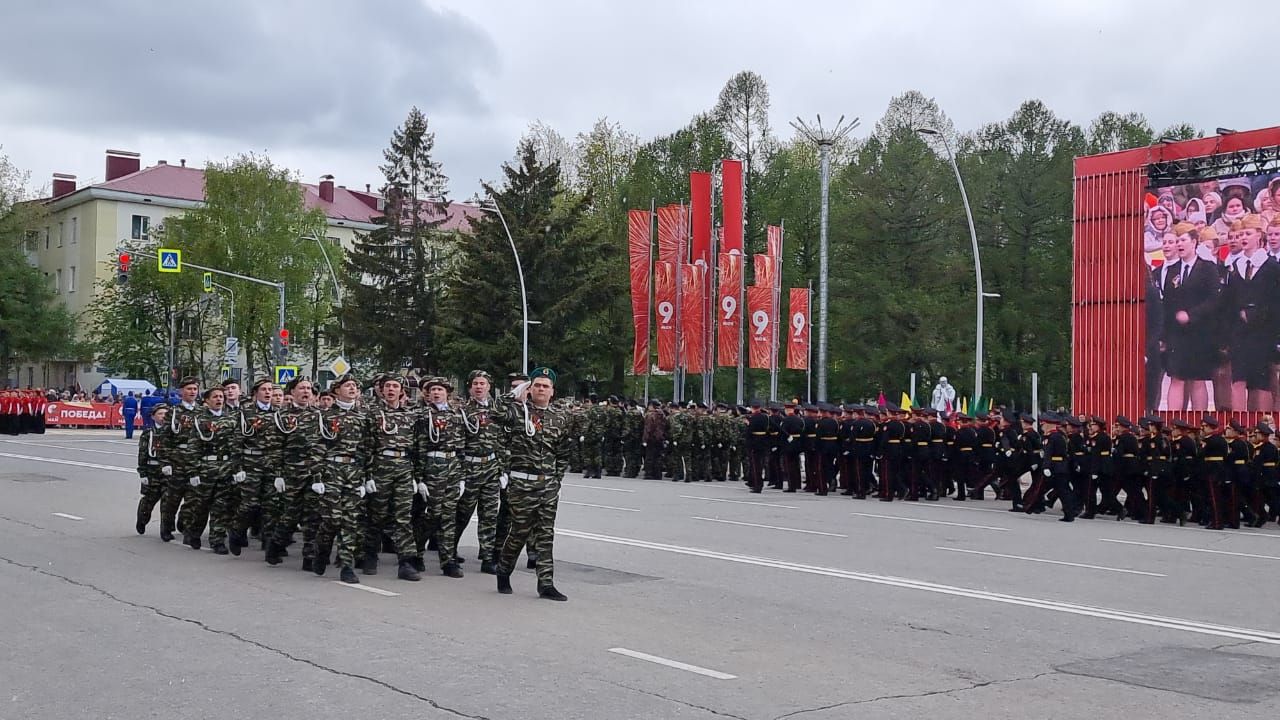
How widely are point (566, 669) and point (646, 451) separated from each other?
818 inches

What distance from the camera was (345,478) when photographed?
1118 centimetres

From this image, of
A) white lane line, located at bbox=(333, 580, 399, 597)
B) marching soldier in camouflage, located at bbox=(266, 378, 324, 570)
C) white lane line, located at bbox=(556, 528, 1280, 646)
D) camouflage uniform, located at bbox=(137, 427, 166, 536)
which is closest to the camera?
white lane line, located at bbox=(556, 528, 1280, 646)

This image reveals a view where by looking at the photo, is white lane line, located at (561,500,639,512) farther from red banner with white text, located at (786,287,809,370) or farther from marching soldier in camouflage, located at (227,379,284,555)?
red banner with white text, located at (786,287,809,370)

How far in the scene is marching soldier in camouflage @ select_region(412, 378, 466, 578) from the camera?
452 inches

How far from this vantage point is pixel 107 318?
219 ft

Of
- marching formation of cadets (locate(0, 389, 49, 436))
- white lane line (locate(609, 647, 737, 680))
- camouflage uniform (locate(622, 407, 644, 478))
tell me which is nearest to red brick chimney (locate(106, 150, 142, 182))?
marching formation of cadets (locate(0, 389, 49, 436))

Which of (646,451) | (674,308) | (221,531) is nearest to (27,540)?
(221,531)

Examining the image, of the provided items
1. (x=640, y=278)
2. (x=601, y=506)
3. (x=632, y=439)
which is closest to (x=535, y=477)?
(x=601, y=506)

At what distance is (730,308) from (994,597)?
76.1ft

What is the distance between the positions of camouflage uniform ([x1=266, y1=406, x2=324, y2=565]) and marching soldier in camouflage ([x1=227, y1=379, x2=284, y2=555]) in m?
0.19

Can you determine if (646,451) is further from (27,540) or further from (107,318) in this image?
(107,318)

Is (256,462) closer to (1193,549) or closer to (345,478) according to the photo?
(345,478)

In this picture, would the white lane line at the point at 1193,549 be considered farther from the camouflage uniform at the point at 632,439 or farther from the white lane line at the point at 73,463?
the white lane line at the point at 73,463

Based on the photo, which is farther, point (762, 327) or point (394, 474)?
point (762, 327)
